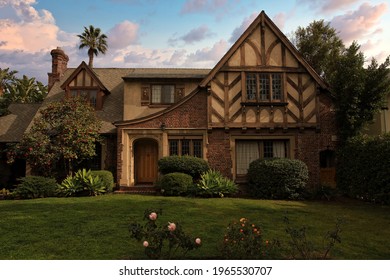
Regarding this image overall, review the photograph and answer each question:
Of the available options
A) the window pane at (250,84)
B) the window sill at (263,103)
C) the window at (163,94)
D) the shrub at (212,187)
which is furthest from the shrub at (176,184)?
the window at (163,94)

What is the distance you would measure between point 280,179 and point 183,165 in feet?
14.7

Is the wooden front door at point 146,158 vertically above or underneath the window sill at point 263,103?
underneath

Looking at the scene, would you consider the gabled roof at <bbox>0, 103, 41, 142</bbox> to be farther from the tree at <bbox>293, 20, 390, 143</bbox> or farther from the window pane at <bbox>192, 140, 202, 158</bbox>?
the tree at <bbox>293, 20, 390, 143</bbox>

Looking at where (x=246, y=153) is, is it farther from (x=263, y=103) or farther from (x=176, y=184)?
(x=176, y=184)

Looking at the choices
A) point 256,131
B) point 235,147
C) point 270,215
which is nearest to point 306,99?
point 256,131

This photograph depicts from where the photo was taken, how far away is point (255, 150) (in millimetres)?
15773

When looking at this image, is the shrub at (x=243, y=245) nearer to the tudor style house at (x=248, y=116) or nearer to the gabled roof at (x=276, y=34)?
the tudor style house at (x=248, y=116)

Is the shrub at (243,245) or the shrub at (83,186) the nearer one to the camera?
the shrub at (243,245)

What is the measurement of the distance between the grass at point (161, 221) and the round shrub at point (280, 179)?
1.13 meters

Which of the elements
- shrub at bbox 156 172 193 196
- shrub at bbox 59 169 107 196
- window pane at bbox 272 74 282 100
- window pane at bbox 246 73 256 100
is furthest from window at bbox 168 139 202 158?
window pane at bbox 272 74 282 100

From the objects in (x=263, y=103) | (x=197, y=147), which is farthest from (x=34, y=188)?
(x=263, y=103)

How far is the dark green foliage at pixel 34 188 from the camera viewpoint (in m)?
13.2
